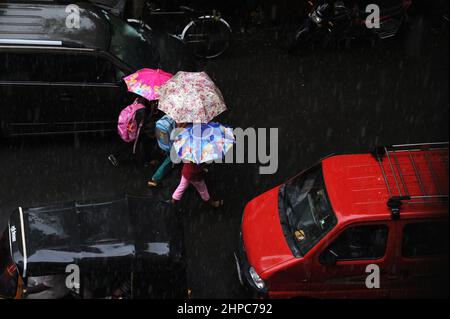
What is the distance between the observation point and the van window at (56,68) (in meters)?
9.66

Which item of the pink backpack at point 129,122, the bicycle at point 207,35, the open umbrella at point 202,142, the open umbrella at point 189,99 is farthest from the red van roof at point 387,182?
the bicycle at point 207,35

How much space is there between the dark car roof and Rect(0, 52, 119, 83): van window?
0.24m

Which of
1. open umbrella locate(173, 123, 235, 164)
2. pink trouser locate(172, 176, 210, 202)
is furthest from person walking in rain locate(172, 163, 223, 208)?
open umbrella locate(173, 123, 235, 164)

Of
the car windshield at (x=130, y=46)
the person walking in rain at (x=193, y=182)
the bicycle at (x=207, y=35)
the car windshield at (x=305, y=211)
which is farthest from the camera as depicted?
the bicycle at (x=207, y=35)

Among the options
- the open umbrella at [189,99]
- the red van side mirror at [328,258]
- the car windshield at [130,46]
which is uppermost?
the car windshield at [130,46]

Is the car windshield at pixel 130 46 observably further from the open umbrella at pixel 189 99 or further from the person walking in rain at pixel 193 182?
the person walking in rain at pixel 193 182

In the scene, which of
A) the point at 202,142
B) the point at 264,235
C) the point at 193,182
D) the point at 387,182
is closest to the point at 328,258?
the point at 264,235

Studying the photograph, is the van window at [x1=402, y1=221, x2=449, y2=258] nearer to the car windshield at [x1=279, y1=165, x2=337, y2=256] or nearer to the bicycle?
the car windshield at [x1=279, y1=165, x2=337, y2=256]

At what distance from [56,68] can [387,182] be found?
18.0 ft

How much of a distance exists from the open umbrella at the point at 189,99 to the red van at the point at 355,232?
181 cm

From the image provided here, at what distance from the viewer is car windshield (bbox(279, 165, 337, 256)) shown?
300 inches

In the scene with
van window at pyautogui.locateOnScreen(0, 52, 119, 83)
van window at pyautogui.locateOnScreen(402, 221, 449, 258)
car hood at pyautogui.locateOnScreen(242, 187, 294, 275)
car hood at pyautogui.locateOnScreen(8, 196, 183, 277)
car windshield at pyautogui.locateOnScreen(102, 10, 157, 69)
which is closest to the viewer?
car hood at pyautogui.locateOnScreen(8, 196, 183, 277)

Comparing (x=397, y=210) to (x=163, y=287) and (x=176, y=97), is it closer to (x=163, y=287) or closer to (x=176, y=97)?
(x=163, y=287)

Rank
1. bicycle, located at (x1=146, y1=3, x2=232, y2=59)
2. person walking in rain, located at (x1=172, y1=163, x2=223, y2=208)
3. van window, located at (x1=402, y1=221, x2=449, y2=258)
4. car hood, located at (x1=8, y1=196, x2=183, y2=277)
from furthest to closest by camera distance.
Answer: bicycle, located at (x1=146, y1=3, x2=232, y2=59), person walking in rain, located at (x1=172, y1=163, x2=223, y2=208), van window, located at (x1=402, y1=221, x2=449, y2=258), car hood, located at (x1=8, y1=196, x2=183, y2=277)
